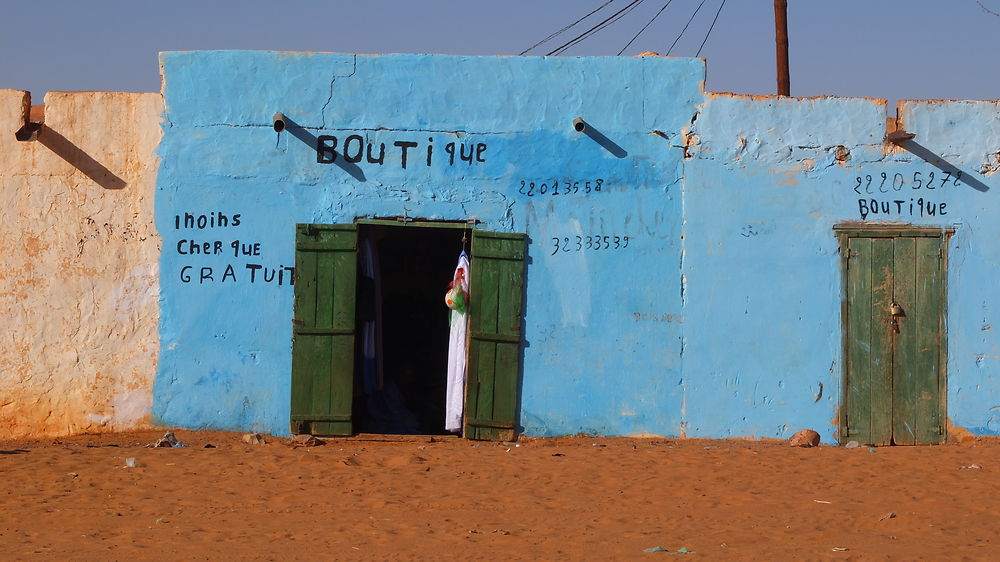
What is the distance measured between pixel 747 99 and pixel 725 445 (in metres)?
3.10

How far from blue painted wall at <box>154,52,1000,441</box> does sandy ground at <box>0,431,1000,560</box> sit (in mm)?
445

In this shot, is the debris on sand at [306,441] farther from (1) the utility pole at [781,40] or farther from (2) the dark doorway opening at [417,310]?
(1) the utility pole at [781,40]

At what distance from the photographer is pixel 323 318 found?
31.9ft

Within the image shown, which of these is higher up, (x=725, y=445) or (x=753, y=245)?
(x=753, y=245)

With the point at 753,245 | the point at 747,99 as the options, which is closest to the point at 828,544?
the point at 753,245

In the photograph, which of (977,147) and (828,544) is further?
(977,147)

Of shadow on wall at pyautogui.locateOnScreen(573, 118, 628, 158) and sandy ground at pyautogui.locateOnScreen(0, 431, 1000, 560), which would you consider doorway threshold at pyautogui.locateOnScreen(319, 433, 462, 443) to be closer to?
sandy ground at pyautogui.locateOnScreen(0, 431, 1000, 560)

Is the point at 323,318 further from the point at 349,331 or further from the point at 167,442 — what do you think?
the point at 167,442

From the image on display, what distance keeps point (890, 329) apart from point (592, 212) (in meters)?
2.86

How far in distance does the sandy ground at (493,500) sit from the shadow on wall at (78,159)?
222 cm

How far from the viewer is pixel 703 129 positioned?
10.0 metres

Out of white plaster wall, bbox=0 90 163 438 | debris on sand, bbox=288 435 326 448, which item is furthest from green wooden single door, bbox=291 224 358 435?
white plaster wall, bbox=0 90 163 438

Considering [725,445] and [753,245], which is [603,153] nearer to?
[753,245]

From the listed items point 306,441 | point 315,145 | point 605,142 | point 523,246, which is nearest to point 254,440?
point 306,441
